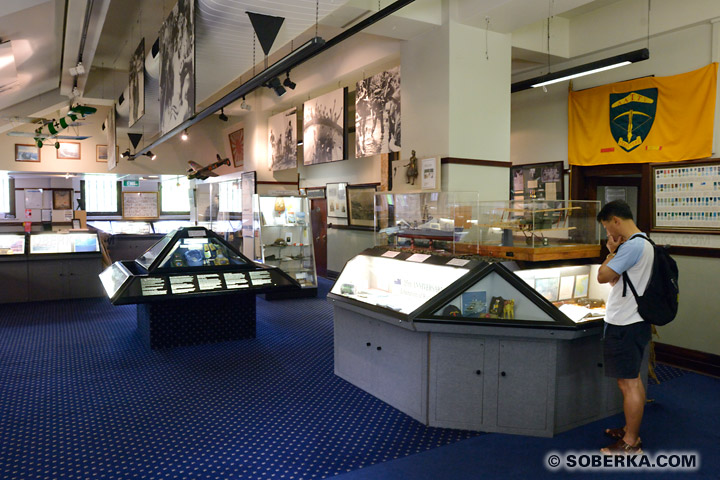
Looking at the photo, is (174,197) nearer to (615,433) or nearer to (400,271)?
(400,271)

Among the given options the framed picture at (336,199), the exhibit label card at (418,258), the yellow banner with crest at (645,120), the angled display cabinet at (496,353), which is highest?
the yellow banner with crest at (645,120)

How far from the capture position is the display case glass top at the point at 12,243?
27.8 feet

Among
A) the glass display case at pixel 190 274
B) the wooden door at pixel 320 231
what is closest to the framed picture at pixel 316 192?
the wooden door at pixel 320 231

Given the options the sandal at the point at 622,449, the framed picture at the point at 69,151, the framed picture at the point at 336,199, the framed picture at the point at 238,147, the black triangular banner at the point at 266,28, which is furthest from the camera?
the framed picture at the point at 69,151

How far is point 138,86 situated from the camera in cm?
718

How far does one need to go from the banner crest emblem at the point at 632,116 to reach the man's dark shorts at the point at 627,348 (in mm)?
3409

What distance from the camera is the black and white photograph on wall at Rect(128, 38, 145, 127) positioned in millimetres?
6821

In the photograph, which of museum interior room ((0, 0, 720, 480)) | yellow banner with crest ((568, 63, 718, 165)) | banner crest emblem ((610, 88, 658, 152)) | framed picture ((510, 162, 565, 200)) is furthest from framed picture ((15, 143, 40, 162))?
banner crest emblem ((610, 88, 658, 152))

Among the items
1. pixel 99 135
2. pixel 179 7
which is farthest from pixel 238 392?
pixel 99 135

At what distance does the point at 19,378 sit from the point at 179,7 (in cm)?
398

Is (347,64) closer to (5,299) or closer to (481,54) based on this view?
(481,54)

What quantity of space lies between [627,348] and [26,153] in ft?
47.4

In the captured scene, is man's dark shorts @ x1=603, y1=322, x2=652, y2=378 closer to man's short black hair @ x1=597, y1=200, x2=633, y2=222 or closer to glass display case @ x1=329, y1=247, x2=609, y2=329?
glass display case @ x1=329, y1=247, x2=609, y2=329

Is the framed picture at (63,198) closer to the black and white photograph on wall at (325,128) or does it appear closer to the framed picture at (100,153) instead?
the framed picture at (100,153)
